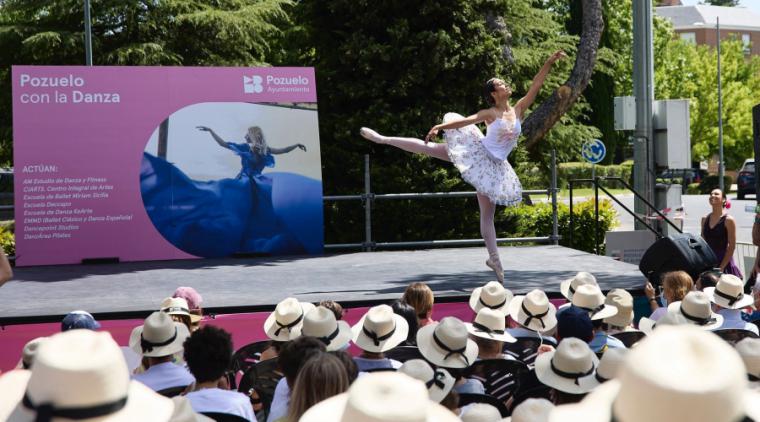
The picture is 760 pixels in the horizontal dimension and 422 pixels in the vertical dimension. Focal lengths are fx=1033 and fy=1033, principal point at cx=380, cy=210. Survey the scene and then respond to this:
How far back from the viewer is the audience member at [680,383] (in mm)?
1387

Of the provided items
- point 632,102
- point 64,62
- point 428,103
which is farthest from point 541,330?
point 64,62

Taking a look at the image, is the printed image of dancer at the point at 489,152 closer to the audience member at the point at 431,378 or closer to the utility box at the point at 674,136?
the utility box at the point at 674,136

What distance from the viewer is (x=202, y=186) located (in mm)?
11484

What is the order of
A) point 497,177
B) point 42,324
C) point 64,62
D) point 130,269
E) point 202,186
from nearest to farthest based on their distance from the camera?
point 42,324
point 497,177
point 130,269
point 202,186
point 64,62

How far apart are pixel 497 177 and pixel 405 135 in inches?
206

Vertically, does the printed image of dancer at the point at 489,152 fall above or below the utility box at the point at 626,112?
below

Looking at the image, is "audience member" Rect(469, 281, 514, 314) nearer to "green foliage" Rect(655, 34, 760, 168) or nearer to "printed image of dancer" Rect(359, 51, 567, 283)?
"printed image of dancer" Rect(359, 51, 567, 283)

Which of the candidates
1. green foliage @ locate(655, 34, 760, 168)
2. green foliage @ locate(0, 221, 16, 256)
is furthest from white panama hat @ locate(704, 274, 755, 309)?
green foliage @ locate(655, 34, 760, 168)

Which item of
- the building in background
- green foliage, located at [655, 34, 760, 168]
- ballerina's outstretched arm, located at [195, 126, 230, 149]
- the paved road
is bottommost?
the paved road

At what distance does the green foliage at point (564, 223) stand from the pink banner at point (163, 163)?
11.7ft

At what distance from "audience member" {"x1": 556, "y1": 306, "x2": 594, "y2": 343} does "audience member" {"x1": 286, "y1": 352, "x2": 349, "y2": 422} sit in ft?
6.42

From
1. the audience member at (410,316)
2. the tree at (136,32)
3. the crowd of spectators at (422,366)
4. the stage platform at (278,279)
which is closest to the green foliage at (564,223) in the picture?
Answer: the stage platform at (278,279)

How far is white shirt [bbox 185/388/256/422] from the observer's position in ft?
11.8

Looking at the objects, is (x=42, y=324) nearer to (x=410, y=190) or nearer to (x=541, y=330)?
(x=541, y=330)
